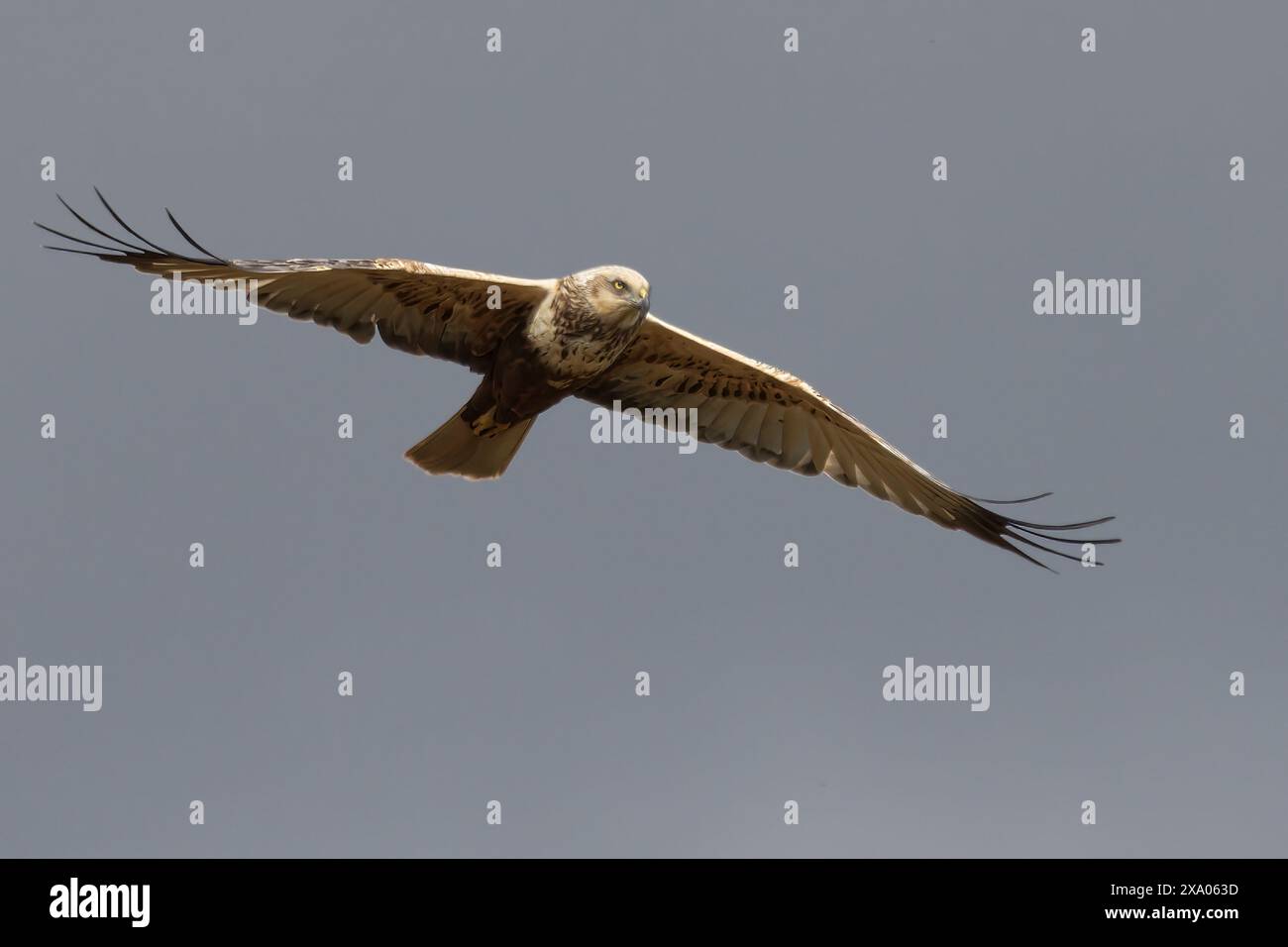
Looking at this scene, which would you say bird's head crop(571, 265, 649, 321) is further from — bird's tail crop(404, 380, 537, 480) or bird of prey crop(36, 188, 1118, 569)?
bird's tail crop(404, 380, 537, 480)

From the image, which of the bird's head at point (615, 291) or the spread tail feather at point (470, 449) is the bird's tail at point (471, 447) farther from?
the bird's head at point (615, 291)

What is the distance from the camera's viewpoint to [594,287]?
1549cm

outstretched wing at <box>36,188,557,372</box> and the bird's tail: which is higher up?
outstretched wing at <box>36,188,557,372</box>

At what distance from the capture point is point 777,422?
17562 millimetres

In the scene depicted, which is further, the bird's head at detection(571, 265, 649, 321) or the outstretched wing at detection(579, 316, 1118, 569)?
the outstretched wing at detection(579, 316, 1118, 569)

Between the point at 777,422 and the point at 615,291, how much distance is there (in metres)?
2.82

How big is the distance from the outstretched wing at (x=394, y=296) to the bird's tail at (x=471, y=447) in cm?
69

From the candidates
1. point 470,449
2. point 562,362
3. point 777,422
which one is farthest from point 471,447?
point 777,422

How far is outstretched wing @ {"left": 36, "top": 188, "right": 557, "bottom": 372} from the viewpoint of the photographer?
15.0 metres

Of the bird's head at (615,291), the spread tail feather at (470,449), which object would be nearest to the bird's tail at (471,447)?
the spread tail feather at (470,449)

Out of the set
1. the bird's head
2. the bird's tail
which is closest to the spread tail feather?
the bird's tail

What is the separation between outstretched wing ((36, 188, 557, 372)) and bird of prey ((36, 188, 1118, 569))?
1 centimetres

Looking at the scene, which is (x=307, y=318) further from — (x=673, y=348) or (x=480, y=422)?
(x=673, y=348)

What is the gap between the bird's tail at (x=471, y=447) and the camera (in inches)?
663
